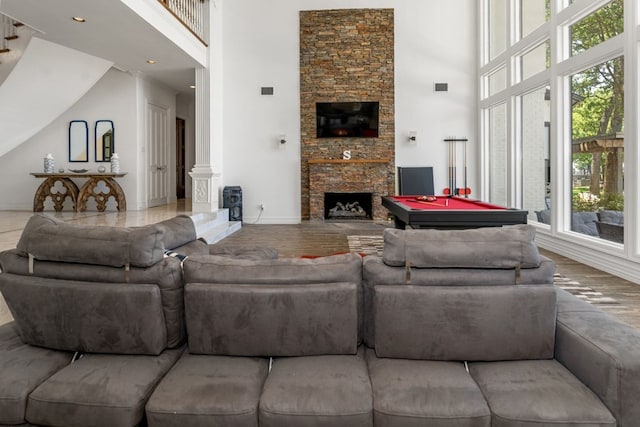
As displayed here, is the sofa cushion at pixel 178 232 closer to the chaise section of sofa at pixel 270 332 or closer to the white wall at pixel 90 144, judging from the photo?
the chaise section of sofa at pixel 270 332

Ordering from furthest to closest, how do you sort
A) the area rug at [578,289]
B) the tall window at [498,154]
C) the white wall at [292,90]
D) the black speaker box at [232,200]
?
the white wall at [292,90] → the black speaker box at [232,200] → the tall window at [498,154] → the area rug at [578,289]

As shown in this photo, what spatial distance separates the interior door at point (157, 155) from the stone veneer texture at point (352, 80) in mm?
3161

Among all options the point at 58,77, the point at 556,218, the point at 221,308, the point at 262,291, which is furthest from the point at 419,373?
the point at 58,77

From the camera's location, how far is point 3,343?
6.29ft

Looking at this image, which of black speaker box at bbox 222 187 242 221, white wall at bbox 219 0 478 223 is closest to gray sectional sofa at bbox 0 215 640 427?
black speaker box at bbox 222 187 242 221

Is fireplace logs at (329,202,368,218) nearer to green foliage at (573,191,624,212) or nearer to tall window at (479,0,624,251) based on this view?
tall window at (479,0,624,251)

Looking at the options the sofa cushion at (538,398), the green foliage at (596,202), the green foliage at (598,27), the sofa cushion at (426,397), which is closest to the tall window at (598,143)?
the green foliage at (596,202)

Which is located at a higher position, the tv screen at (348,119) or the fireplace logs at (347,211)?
the tv screen at (348,119)

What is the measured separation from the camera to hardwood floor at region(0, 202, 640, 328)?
384cm

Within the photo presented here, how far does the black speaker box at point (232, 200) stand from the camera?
29.1ft

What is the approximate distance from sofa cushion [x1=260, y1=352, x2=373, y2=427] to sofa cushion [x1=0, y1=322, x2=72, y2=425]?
838 millimetres

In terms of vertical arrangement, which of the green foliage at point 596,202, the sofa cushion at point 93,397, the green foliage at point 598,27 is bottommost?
the sofa cushion at point 93,397

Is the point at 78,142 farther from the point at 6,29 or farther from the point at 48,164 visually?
the point at 6,29

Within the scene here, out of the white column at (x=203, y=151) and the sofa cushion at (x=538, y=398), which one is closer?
the sofa cushion at (x=538, y=398)
